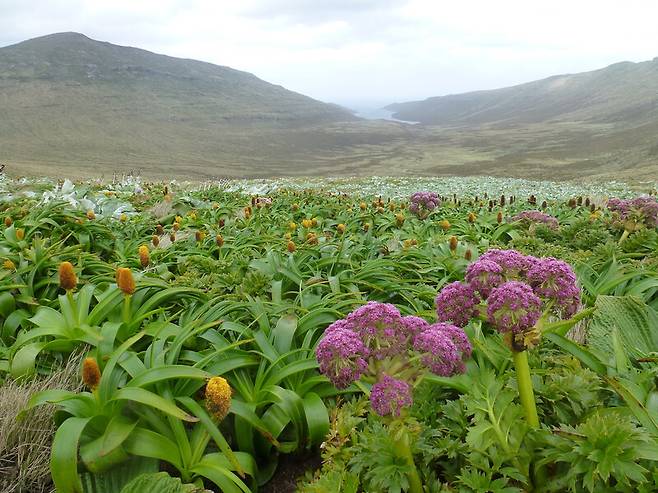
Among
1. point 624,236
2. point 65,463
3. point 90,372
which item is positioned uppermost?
point 90,372

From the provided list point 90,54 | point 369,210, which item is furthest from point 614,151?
point 90,54

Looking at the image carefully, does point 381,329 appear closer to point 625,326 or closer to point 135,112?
point 625,326

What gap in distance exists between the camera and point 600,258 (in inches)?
173

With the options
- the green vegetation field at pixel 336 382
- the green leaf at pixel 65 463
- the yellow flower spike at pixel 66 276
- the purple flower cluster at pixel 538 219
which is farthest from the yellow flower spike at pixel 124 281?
the purple flower cluster at pixel 538 219

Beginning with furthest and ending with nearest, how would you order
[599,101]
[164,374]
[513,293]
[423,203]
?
[599,101]
[423,203]
[164,374]
[513,293]

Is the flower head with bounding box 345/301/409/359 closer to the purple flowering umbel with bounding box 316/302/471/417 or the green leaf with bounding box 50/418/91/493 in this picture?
the purple flowering umbel with bounding box 316/302/471/417

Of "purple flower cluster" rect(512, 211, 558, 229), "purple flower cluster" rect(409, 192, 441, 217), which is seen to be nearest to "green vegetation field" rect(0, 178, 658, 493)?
"purple flower cluster" rect(512, 211, 558, 229)

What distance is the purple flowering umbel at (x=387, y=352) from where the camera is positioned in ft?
4.78

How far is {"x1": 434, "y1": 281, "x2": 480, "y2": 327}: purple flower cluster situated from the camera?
5.82 ft

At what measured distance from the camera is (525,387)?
172 centimetres

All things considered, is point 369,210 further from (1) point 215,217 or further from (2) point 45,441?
(2) point 45,441

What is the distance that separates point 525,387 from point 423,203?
538cm

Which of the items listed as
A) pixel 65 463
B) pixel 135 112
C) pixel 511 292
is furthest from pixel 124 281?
pixel 135 112

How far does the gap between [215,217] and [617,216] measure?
Answer: 5236 millimetres
